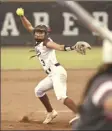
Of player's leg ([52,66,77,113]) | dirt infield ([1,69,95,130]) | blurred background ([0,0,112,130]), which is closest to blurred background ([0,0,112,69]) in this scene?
blurred background ([0,0,112,130])

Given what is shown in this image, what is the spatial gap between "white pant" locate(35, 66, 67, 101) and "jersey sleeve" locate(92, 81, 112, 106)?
578 centimetres

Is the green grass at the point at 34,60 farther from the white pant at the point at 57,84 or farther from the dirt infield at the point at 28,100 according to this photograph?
the white pant at the point at 57,84

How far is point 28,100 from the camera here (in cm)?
1217

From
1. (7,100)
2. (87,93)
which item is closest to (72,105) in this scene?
(7,100)

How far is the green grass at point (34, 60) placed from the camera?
17891 millimetres

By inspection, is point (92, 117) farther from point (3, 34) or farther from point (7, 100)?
point (3, 34)

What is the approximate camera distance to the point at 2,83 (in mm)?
14609

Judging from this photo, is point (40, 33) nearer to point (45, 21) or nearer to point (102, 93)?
point (102, 93)

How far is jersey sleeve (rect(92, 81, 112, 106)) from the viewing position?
9.75 feet

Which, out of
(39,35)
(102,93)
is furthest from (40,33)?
(102,93)

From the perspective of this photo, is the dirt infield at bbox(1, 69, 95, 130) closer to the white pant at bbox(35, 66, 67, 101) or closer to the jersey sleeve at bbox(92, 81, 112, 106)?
the white pant at bbox(35, 66, 67, 101)

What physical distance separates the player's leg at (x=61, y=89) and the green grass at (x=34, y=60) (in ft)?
28.0

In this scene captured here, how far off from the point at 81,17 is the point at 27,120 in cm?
704

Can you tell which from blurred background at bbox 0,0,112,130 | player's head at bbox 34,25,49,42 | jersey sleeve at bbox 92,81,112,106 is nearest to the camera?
jersey sleeve at bbox 92,81,112,106
